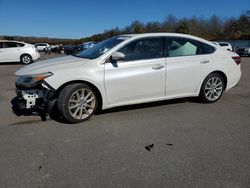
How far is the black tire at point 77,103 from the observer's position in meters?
4.49

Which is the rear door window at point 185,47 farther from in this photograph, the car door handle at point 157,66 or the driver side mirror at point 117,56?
the driver side mirror at point 117,56

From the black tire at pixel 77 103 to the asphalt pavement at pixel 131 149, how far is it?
0.18 metres

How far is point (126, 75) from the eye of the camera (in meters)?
4.83

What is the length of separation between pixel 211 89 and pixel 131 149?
3.05 m

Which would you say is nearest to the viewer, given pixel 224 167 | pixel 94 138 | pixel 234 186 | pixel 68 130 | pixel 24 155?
pixel 234 186

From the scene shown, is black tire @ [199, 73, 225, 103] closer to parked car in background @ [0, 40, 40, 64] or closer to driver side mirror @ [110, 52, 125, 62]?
driver side mirror @ [110, 52, 125, 62]

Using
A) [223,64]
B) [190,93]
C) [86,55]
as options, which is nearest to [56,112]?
[86,55]

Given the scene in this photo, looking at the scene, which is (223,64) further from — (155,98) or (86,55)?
(86,55)

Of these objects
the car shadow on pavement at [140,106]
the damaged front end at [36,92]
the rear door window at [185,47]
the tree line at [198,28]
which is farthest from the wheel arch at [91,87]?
the tree line at [198,28]

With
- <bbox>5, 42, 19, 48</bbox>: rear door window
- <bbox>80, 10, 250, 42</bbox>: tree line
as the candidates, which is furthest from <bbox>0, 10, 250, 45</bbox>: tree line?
<bbox>5, 42, 19, 48</bbox>: rear door window

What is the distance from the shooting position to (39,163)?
320 centimetres

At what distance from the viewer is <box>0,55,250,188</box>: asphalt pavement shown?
2.85m

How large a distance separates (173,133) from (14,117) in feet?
9.80

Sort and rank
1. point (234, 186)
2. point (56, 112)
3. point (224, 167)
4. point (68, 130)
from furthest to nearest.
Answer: point (56, 112) < point (68, 130) < point (224, 167) < point (234, 186)
